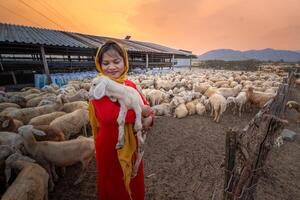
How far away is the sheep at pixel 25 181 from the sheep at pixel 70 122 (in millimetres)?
1813

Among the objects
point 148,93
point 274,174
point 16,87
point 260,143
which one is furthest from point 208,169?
point 16,87

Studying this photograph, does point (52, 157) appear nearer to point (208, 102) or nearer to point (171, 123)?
point (171, 123)

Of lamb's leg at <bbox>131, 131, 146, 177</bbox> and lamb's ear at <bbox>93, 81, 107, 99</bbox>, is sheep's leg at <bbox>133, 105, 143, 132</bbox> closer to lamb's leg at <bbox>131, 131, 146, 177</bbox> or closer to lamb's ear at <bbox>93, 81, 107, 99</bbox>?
lamb's leg at <bbox>131, 131, 146, 177</bbox>

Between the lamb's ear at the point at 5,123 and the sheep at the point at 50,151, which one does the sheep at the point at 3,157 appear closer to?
the sheep at the point at 50,151

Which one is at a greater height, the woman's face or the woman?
the woman's face

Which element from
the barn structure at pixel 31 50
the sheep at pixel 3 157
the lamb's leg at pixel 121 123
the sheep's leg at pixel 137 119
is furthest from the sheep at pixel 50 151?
the barn structure at pixel 31 50

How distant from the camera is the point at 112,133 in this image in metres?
1.83

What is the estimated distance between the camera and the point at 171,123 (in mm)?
7355

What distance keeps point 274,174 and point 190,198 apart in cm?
232

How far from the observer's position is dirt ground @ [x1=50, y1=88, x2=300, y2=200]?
11.3ft

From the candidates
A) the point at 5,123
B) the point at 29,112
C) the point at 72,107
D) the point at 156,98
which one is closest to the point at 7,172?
the point at 5,123

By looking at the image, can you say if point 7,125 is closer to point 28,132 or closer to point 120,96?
point 28,132

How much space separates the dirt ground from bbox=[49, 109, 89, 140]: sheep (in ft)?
3.95

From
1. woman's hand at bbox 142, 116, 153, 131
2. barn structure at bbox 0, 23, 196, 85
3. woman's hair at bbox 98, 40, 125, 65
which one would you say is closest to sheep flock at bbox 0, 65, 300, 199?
woman's hand at bbox 142, 116, 153, 131
